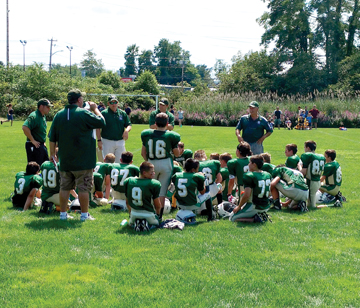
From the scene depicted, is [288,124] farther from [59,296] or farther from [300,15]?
[59,296]

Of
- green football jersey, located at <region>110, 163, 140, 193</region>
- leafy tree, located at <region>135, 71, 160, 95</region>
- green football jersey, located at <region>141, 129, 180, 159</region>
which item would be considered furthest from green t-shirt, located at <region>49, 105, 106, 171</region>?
leafy tree, located at <region>135, 71, 160, 95</region>

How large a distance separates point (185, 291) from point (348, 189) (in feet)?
21.8

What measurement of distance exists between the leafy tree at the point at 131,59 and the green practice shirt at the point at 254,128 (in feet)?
384

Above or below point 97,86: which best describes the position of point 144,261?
below

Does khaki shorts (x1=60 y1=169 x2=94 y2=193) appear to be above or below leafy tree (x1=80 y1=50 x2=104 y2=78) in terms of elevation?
below

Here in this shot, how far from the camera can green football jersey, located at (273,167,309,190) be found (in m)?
7.19

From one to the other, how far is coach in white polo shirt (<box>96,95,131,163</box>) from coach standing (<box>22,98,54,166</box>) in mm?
1250

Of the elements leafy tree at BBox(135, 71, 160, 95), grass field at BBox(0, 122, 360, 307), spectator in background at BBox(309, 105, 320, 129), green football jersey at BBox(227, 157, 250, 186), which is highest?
leafy tree at BBox(135, 71, 160, 95)

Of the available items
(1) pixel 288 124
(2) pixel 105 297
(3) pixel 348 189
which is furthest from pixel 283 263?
(1) pixel 288 124

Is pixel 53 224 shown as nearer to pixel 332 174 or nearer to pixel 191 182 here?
pixel 191 182

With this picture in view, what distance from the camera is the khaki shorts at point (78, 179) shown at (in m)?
6.35

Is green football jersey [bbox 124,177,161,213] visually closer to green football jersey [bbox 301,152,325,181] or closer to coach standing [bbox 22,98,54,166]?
coach standing [bbox 22,98,54,166]

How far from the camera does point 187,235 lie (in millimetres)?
5809

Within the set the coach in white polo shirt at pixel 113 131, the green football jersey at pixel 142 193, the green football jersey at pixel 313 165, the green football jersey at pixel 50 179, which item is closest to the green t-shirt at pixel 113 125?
the coach in white polo shirt at pixel 113 131
